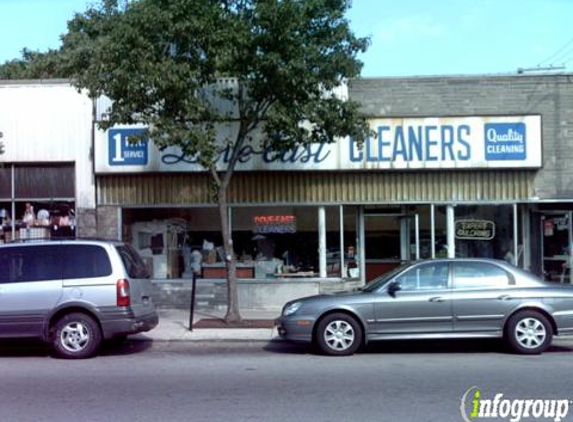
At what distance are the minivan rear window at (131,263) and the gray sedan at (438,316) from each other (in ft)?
8.51

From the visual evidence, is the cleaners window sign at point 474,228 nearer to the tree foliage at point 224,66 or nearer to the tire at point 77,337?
the tree foliage at point 224,66

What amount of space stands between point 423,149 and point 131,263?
7.76 metres

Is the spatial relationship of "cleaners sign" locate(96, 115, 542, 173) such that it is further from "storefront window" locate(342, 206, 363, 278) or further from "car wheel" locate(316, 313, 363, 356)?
"car wheel" locate(316, 313, 363, 356)

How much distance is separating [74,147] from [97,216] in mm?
1703

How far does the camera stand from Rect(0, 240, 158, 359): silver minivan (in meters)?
10.7

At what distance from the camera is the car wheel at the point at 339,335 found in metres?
10.6

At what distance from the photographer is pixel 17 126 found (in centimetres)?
1669

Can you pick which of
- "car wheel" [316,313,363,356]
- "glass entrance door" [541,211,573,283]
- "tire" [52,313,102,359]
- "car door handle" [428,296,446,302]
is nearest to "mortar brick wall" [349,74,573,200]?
"glass entrance door" [541,211,573,283]

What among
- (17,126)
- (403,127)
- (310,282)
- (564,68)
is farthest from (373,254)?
(17,126)

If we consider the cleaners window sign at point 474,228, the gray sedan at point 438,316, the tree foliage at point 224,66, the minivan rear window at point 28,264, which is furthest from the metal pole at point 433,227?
the minivan rear window at point 28,264

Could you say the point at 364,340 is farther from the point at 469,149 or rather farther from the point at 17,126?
the point at 17,126

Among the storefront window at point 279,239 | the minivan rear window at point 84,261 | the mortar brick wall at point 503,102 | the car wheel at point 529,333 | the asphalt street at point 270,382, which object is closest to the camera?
the asphalt street at point 270,382

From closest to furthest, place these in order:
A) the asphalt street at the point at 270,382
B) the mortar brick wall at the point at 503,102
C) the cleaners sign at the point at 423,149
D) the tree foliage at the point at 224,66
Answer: the asphalt street at the point at 270,382
the tree foliage at the point at 224,66
the cleaners sign at the point at 423,149
the mortar brick wall at the point at 503,102

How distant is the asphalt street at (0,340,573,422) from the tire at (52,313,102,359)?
0.80 feet
